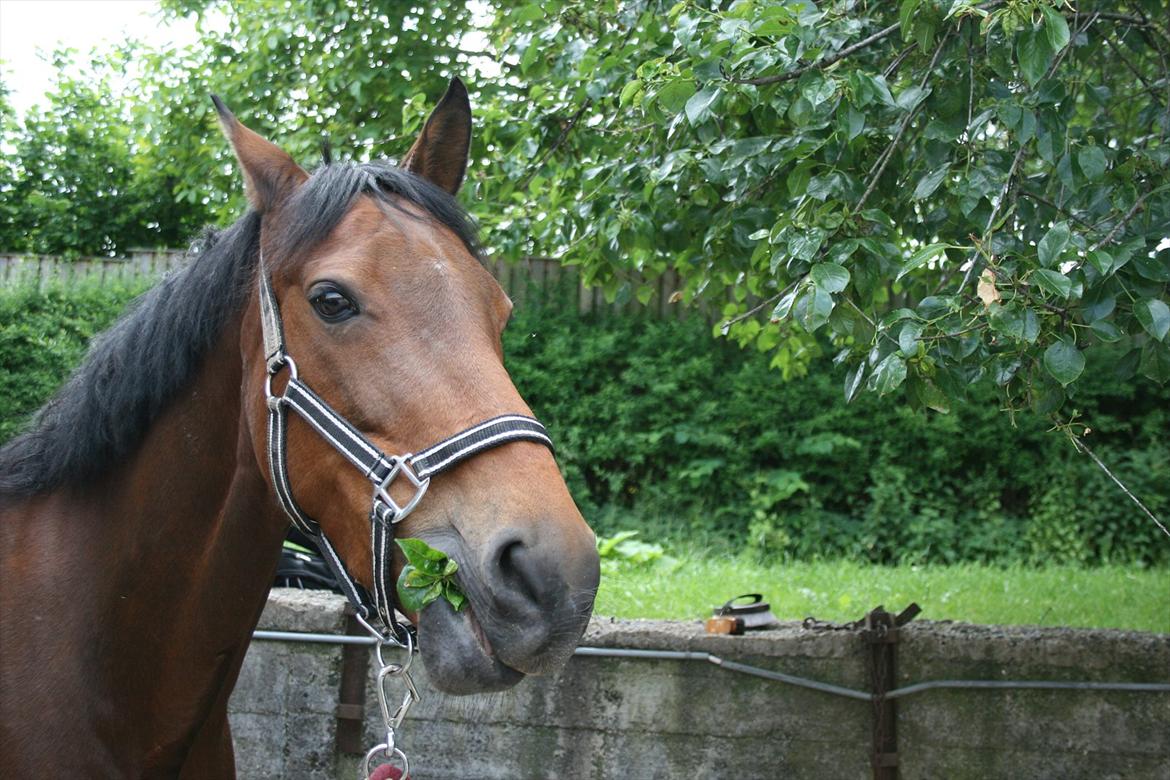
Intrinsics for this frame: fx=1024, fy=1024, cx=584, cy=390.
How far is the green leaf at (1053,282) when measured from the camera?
7.40 ft

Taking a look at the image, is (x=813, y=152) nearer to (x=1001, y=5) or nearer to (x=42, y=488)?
(x=1001, y=5)

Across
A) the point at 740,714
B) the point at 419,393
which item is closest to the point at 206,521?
the point at 419,393

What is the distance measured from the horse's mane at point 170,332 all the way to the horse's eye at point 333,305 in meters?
0.19

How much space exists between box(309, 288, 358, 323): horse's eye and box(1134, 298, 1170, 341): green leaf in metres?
1.76

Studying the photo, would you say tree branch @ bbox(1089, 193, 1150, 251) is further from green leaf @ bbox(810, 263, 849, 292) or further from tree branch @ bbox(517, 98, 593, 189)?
tree branch @ bbox(517, 98, 593, 189)

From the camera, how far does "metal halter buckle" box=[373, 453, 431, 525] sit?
1.88 metres

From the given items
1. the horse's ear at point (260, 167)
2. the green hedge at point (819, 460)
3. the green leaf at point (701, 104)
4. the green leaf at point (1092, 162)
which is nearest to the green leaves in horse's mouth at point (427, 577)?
the horse's ear at point (260, 167)

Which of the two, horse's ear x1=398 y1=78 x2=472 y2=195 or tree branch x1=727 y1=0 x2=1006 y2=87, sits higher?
tree branch x1=727 y1=0 x2=1006 y2=87

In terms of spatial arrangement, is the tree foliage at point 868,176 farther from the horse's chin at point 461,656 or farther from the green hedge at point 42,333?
the green hedge at point 42,333

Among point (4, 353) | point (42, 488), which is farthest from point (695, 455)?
point (42, 488)

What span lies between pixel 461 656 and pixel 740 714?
251 cm

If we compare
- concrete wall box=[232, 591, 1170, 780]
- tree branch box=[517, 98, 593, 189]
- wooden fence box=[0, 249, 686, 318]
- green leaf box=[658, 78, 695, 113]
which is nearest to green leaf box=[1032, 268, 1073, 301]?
green leaf box=[658, 78, 695, 113]

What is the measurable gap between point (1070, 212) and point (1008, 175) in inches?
14.3

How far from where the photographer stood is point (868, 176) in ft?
10.4
